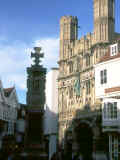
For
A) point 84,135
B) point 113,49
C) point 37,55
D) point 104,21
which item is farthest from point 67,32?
point 37,55

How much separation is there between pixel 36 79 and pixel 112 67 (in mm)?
19285

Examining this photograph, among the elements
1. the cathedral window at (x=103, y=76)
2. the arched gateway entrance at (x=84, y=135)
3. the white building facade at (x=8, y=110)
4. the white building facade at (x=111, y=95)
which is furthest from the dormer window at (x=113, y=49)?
the white building facade at (x=8, y=110)

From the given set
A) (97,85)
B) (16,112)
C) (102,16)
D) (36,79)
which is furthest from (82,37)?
(36,79)

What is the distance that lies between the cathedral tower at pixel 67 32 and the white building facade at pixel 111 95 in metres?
12.6

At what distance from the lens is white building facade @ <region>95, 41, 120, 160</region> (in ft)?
125

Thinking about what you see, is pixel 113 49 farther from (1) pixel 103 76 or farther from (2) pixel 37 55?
(2) pixel 37 55

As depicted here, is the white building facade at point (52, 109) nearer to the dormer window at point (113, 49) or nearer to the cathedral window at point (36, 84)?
the dormer window at point (113, 49)

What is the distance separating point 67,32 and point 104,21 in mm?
8766

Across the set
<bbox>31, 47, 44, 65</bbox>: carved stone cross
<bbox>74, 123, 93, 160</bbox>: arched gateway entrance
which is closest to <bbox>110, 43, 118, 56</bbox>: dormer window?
<bbox>74, 123, 93, 160</bbox>: arched gateway entrance

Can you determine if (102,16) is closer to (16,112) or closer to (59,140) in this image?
(59,140)

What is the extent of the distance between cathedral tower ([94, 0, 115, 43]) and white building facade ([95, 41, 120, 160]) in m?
4.65

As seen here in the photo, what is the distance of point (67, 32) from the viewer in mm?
53906

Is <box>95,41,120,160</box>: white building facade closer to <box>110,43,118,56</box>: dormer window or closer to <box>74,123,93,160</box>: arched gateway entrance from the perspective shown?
<box>110,43,118,56</box>: dormer window

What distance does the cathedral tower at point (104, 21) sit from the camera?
46.1 m
